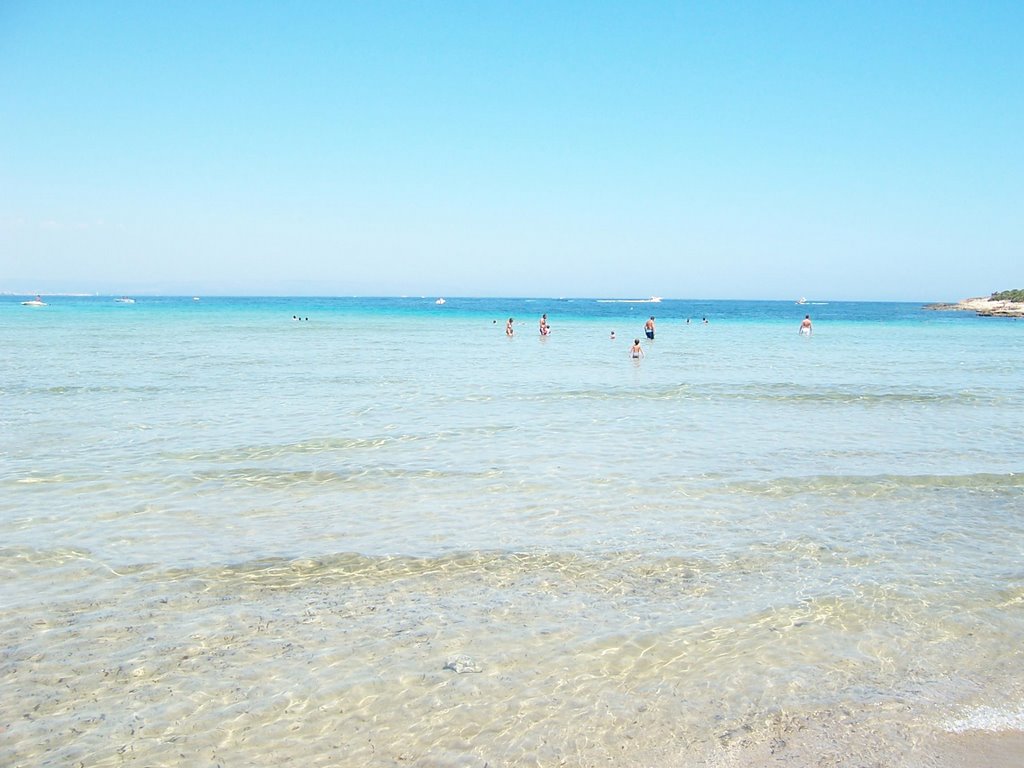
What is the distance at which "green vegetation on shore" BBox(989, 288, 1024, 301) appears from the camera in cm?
12430

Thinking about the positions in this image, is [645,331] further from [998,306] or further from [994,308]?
[998,306]

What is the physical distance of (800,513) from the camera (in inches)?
459

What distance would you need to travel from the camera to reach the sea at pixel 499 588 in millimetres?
6004

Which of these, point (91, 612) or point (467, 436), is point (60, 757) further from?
point (467, 436)

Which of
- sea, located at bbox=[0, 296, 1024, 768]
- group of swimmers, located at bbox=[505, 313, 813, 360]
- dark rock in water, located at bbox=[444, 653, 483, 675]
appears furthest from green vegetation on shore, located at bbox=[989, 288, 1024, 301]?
dark rock in water, located at bbox=[444, 653, 483, 675]

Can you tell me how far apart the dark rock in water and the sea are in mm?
32

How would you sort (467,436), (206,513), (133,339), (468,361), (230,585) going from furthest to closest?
(133,339), (468,361), (467,436), (206,513), (230,585)

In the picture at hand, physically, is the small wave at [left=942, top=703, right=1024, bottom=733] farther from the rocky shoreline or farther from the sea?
the rocky shoreline

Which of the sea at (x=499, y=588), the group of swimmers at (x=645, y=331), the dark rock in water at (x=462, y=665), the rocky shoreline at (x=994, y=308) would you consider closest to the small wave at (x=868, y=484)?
the sea at (x=499, y=588)

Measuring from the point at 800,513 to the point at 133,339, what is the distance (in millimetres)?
50394

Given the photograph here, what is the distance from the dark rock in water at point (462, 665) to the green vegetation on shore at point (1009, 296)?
143m

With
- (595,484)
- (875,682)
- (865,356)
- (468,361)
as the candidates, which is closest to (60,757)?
(875,682)

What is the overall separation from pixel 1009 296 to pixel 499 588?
148m

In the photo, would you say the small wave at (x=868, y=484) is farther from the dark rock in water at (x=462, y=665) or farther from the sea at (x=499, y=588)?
the dark rock in water at (x=462, y=665)
